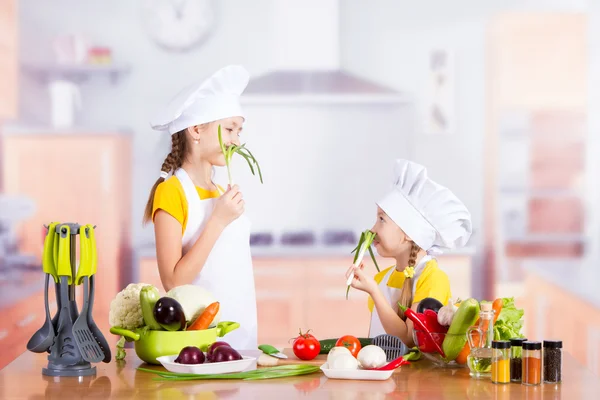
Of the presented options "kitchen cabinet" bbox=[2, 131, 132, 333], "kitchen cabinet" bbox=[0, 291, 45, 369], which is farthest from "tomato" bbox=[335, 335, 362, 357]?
"kitchen cabinet" bbox=[2, 131, 132, 333]

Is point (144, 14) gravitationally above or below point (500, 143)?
above

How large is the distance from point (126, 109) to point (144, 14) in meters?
0.55

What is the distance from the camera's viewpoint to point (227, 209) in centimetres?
260

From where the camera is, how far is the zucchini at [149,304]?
2.02m

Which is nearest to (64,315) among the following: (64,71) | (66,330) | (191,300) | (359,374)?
(66,330)

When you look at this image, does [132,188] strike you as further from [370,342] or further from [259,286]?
[370,342]

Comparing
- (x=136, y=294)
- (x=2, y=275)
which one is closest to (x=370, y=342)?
(x=136, y=294)

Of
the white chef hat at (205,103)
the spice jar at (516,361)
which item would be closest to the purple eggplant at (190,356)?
the spice jar at (516,361)

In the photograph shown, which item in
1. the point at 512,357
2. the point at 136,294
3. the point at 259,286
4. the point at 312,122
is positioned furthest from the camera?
the point at 312,122

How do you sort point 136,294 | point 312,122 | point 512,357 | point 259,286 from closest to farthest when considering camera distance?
point 512,357 → point 136,294 → point 259,286 → point 312,122

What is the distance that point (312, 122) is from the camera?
5.09 meters

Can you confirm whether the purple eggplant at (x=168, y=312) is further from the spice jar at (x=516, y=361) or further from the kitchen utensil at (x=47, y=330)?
the spice jar at (x=516, y=361)

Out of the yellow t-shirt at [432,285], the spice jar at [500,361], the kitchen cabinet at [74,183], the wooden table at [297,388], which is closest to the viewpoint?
the wooden table at [297,388]

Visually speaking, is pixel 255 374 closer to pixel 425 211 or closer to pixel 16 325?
pixel 425 211
